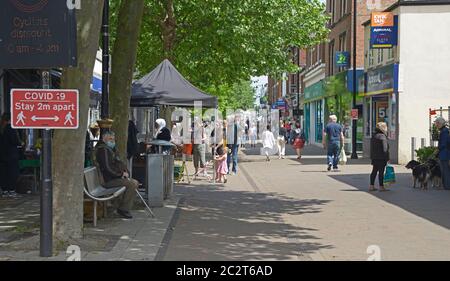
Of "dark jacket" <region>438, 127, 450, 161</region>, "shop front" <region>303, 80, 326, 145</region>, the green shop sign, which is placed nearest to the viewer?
"dark jacket" <region>438, 127, 450, 161</region>

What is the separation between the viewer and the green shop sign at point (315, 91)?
4465 centimetres

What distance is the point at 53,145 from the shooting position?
840 centimetres

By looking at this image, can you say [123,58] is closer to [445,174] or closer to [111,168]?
[111,168]

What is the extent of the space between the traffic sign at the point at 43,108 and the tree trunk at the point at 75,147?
884 mm

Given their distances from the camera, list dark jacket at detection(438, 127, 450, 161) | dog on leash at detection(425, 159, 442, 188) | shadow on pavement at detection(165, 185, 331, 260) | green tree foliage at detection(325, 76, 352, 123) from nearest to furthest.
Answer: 1. shadow on pavement at detection(165, 185, 331, 260)
2. dark jacket at detection(438, 127, 450, 161)
3. dog on leash at detection(425, 159, 442, 188)
4. green tree foliage at detection(325, 76, 352, 123)

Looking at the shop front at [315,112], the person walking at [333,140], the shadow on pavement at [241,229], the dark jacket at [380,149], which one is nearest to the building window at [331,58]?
the shop front at [315,112]

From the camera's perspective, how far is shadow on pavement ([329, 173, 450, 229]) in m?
11.7

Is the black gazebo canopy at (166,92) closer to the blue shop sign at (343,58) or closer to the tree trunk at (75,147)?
the tree trunk at (75,147)

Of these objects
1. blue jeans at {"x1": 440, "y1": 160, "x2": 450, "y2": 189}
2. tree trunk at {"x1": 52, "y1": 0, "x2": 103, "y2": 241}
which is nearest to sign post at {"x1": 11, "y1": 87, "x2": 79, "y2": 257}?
tree trunk at {"x1": 52, "y1": 0, "x2": 103, "y2": 241}

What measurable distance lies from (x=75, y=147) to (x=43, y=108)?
1.07 metres

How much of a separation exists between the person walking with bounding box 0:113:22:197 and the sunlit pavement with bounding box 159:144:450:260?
3650mm

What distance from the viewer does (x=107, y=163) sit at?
1052 centimetres

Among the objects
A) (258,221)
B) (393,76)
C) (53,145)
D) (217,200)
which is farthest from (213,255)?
(393,76)

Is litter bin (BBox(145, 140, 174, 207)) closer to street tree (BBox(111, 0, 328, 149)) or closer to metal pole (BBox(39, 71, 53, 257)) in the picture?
metal pole (BBox(39, 71, 53, 257))
